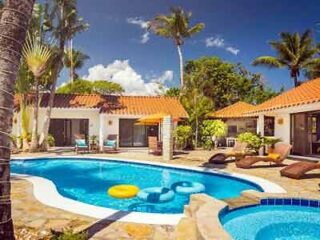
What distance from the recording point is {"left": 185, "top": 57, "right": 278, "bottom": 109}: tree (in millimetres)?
46281

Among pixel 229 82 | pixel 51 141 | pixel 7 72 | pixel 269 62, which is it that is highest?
pixel 269 62

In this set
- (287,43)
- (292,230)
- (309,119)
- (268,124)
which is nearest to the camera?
(292,230)

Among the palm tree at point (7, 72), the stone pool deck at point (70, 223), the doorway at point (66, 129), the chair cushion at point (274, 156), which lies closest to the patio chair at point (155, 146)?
the chair cushion at point (274, 156)

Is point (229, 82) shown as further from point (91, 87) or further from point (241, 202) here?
point (241, 202)

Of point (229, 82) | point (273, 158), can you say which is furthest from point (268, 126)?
point (273, 158)

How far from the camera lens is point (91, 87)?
51.8 meters

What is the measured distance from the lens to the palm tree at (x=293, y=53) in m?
35.9

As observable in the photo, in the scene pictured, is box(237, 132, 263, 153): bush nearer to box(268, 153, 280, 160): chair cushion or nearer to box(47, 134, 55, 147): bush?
box(268, 153, 280, 160): chair cushion

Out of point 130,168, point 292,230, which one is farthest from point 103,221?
point 130,168

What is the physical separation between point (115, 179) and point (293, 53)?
29.0 metres

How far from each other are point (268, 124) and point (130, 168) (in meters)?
19.1

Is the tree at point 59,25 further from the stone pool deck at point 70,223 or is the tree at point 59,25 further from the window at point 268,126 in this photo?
the window at point 268,126

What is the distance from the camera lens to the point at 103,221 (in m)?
7.03

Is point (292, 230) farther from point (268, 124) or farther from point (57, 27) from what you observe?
point (268, 124)
